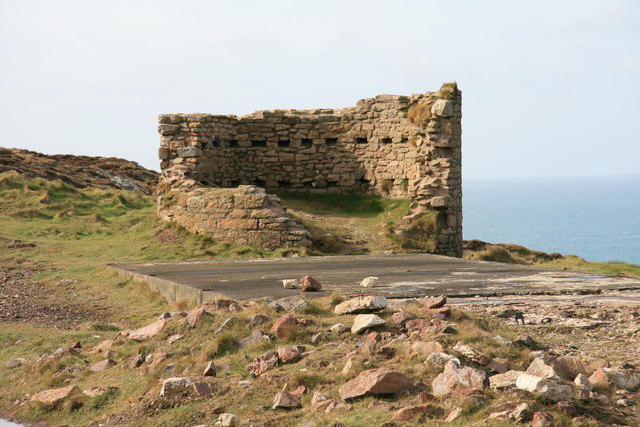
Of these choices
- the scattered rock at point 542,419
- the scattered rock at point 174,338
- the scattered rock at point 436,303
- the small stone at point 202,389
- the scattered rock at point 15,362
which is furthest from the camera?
the scattered rock at point 15,362

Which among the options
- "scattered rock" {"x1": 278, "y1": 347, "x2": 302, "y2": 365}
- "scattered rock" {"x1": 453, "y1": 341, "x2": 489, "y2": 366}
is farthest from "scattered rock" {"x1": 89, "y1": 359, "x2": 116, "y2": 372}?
"scattered rock" {"x1": 453, "y1": 341, "x2": 489, "y2": 366}

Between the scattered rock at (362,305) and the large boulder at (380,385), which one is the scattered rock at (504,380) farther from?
the scattered rock at (362,305)

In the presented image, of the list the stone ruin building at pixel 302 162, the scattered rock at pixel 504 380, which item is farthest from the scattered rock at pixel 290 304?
the stone ruin building at pixel 302 162

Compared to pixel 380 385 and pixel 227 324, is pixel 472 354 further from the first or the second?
pixel 227 324

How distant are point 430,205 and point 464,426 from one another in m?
14.2

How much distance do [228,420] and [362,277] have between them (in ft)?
20.0

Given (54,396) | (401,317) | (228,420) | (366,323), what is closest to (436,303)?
(401,317)

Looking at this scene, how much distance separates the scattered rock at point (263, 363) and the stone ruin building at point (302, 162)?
9.87m

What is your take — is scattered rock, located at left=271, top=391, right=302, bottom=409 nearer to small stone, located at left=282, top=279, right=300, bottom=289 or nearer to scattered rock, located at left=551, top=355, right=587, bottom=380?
scattered rock, located at left=551, top=355, right=587, bottom=380

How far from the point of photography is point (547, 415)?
5746 millimetres

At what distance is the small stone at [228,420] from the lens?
6.46m

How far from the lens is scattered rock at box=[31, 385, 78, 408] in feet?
25.4

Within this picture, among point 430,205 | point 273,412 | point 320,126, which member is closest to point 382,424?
point 273,412

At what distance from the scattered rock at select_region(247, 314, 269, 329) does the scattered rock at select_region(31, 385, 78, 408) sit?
173cm
